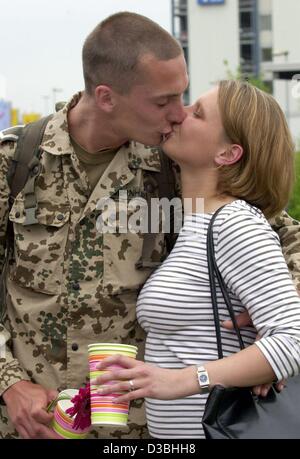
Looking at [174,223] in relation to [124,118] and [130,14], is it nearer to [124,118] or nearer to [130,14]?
[124,118]

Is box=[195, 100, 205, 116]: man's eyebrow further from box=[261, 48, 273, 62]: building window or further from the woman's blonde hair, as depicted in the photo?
box=[261, 48, 273, 62]: building window

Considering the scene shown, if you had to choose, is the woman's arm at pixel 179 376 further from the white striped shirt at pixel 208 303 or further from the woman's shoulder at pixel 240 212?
the woman's shoulder at pixel 240 212

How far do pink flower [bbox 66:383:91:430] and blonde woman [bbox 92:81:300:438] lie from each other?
210 mm

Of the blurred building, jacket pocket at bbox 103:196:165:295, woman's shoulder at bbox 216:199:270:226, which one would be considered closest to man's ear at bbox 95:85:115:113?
jacket pocket at bbox 103:196:165:295

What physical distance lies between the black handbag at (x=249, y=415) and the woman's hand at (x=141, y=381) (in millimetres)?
98

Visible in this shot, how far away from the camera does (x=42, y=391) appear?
319 cm

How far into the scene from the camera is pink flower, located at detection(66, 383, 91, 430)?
273cm

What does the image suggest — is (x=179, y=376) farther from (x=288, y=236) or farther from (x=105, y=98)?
(x=105, y=98)

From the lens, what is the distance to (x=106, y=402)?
2.56 m

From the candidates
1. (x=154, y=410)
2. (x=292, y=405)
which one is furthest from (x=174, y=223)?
(x=292, y=405)

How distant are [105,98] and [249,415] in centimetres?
147

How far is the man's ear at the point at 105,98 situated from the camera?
3.41 meters

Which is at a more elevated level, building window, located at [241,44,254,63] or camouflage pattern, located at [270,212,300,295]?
camouflage pattern, located at [270,212,300,295]

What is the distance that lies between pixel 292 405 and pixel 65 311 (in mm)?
1056
